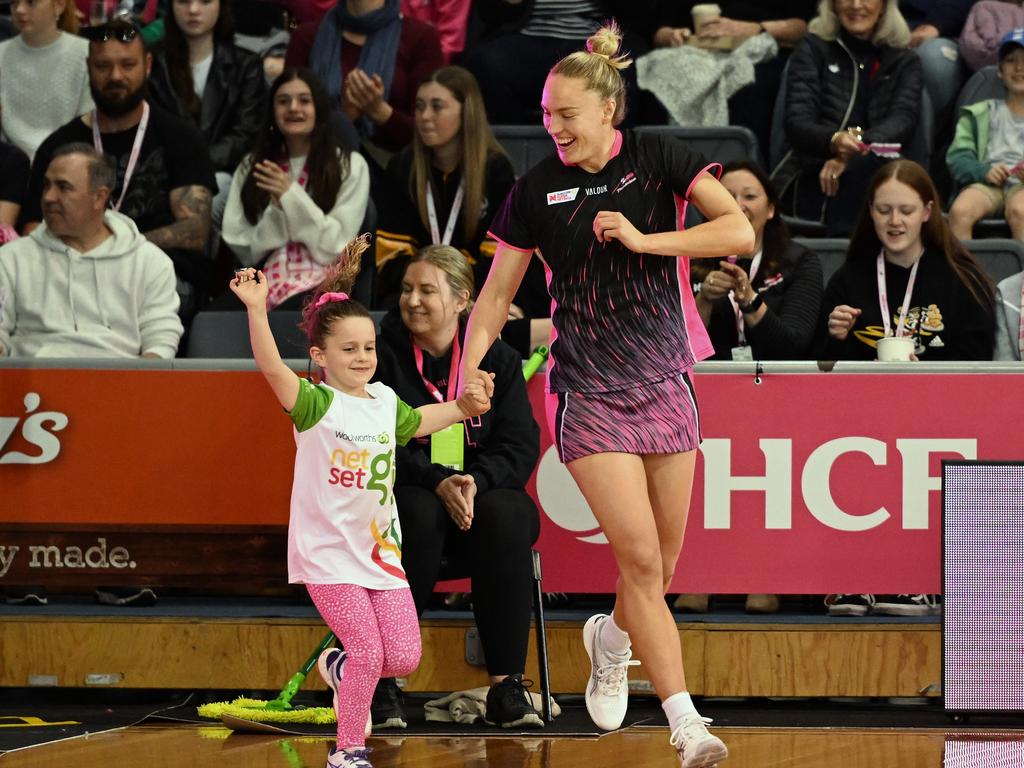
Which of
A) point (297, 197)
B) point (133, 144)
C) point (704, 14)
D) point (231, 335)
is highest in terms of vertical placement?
point (704, 14)

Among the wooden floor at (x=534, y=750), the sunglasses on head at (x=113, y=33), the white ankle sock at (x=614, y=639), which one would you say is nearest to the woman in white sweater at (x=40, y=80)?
the sunglasses on head at (x=113, y=33)

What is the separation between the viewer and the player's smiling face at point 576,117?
4.27 m

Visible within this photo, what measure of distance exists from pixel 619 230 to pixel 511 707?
1.66 meters

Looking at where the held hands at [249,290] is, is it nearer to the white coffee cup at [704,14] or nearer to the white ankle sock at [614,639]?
the white ankle sock at [614,639]

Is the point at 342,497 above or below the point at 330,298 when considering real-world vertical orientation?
below

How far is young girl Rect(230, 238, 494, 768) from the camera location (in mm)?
4293

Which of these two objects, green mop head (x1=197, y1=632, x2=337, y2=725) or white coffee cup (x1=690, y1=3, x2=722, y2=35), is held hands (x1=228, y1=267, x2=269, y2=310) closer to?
green mop head (x1=197, y1=632, x2=337, y2=725)

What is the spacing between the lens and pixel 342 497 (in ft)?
14.5

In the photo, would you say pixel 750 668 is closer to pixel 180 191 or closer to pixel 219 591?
pixel 219 591

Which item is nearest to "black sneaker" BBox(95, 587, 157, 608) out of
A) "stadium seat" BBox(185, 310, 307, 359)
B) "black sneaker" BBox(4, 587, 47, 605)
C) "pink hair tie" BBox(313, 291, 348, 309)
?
"black sneaker" BBox(4, 587, 47, 605)

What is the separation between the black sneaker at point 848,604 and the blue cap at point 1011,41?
129 inches

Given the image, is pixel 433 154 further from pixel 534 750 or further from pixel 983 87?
pixel 534 750

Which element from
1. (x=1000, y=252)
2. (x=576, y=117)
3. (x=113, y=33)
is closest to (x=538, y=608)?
(x=576, y=117)

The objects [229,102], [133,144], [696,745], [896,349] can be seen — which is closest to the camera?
[696,745]
